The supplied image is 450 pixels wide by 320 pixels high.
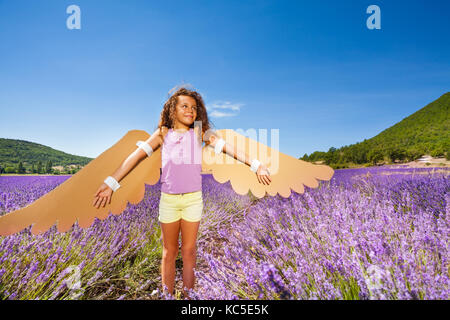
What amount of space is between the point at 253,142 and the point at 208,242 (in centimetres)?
145

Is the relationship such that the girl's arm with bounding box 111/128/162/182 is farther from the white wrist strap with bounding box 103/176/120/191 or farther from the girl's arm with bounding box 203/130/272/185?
the girl's arm with bounding box 203/130/272/185

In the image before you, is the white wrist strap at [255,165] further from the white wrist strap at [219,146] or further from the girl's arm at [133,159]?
the girl's arm at [133,159]

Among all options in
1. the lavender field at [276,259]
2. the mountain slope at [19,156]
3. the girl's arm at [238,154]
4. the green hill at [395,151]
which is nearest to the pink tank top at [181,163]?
the girl's arm at [238,154]

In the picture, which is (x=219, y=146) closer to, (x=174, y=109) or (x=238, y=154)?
(x=238, y=154)

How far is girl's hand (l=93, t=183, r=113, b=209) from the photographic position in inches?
Answer: 51.2

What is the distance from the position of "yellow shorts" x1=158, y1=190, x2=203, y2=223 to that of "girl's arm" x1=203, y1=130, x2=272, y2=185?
14.1 inches

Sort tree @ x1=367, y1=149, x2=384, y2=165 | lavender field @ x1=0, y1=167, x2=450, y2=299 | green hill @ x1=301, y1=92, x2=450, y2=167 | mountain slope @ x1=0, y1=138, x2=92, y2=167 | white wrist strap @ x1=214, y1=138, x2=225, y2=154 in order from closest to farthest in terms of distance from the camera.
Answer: lavender field @ x1=0, y1=167, x2=450, y2=299
white wrist strap @ x1=214, y1=138, x2=225, y2=154
mountain slope @ x1=0, y1=138, x2=92, y2=167
green hill @ x1=301, y1=92, x2=450, y2=167
tree @ x1=367, y1=149, x2=384, y2=165

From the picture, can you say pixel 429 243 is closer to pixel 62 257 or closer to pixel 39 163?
pixel 62 257

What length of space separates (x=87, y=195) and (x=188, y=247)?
0.68 metres

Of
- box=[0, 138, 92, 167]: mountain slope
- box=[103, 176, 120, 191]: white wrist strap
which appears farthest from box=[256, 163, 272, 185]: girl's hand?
box=[0, 138, 92, 167]: mountain slope

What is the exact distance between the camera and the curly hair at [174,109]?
149cm

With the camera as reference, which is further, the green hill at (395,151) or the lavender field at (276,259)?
the green hill at (395,151)

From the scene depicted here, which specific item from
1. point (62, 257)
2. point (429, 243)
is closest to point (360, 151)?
point (429, 243)
